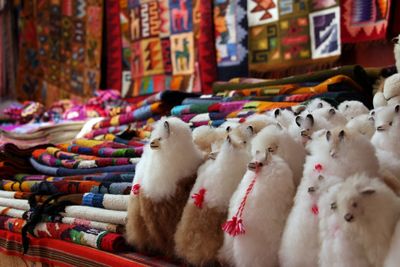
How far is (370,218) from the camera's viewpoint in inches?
24.5

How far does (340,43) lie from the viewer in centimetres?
243

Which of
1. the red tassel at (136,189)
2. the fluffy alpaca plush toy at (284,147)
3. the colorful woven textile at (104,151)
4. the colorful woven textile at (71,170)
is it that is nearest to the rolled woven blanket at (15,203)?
the colorful woven textile at (71,170)

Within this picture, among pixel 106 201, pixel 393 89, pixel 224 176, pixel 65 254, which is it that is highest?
pixel 393 89

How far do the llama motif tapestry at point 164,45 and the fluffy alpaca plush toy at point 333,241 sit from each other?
2.38 metres

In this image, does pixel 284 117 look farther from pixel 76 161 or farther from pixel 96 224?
pixel 76 161

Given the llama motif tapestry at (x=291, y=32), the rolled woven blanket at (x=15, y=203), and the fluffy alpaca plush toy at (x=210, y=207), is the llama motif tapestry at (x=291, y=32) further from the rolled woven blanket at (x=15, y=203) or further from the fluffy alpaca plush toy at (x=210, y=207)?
the fluffy alpaca plush toy at (x=210, y=207)

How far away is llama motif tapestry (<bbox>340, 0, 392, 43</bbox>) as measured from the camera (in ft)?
7.44

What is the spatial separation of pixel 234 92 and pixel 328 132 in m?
1.08

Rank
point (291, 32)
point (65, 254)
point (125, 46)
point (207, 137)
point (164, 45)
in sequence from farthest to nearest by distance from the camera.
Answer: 1. point (125, 46)
2. point (164, 45)
3. point (291, 32)
4. point (65, 254)
5. point (207, 137)

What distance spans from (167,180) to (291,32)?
73.5 inches

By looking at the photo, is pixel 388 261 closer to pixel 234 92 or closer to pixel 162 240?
pixel 162 240

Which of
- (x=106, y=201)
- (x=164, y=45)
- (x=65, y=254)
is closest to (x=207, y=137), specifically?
(x=106, y=201)

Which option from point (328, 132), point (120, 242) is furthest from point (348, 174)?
point (120, 242)

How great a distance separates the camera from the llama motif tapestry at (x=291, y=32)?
97.1 inches
